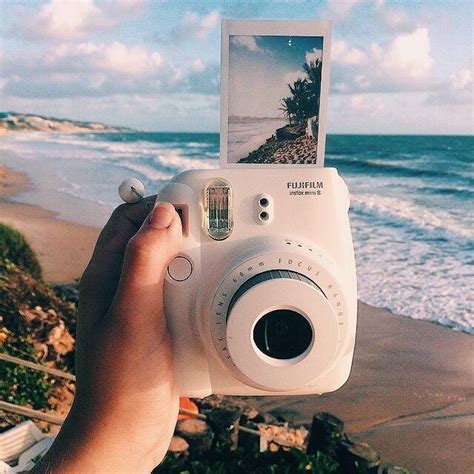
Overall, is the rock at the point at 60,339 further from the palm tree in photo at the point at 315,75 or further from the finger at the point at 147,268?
the palm tree in photo at the point at 315,75

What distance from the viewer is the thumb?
95cm

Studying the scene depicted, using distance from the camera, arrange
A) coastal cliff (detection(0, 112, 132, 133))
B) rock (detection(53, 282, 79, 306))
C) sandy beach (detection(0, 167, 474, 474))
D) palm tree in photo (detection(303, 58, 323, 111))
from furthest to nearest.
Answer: coastal cliff (detection(0, 112, 132, 133)) < rock (detection(53, 282, 79, 306)) < sandy beach (detection(0, 167, 474, 474)) < palm tree in photo (detection(303, 58, 323, 111))

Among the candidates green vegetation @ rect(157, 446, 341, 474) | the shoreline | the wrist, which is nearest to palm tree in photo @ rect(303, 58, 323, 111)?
the wrist

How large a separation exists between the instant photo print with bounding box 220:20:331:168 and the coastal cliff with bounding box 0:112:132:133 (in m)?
13.0

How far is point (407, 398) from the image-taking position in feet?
12.6

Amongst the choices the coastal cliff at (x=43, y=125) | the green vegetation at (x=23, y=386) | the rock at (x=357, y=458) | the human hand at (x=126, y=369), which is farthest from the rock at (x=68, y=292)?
the coastal cliff at (x=43, y=125)

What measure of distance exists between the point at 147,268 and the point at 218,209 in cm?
16

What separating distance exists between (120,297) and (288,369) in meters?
0.27

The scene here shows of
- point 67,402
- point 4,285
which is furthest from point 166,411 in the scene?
point 4,285

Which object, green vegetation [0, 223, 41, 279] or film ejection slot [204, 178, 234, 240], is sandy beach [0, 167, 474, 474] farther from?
film ejection slot [204, 178, 234, 240]

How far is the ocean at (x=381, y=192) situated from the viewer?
5.21 m

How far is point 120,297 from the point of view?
37.6 inches

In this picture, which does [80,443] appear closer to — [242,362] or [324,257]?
[242,362]

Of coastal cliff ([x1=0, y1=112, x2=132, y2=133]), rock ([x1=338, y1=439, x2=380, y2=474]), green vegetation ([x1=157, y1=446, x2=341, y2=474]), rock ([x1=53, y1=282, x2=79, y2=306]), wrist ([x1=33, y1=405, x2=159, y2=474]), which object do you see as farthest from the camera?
coastal cliff ([x1=0, y1=112, x2=132, y2=133])
